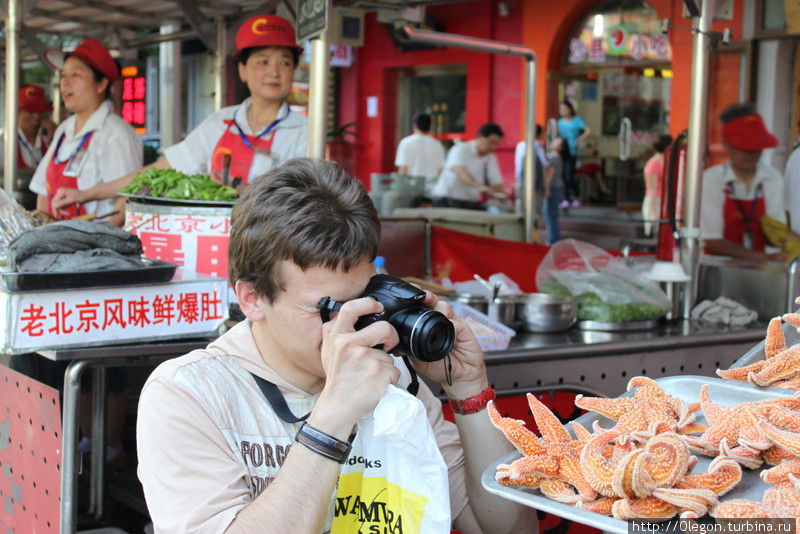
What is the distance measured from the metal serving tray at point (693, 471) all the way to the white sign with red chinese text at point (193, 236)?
169cm

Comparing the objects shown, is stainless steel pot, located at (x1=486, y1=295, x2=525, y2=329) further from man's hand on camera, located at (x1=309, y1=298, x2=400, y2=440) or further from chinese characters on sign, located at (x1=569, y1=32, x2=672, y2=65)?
chinese characters on sign, located at (x1=569, y1=32, x2=672, y2=65)

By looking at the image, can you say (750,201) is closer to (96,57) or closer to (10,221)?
(96,57)

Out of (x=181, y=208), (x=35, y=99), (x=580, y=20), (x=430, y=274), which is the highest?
(x=580, y=20)

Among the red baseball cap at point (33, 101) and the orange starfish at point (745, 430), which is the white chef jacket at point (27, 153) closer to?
the red baseball cap at point (33, 101)

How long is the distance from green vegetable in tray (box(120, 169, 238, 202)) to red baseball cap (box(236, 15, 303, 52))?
39.6 inches

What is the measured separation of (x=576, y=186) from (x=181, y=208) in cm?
1170

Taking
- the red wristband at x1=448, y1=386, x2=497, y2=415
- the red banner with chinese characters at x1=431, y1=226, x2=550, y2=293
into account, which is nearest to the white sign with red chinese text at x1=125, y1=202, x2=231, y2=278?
the red wristband at x1=448, y1=386, x2=497, y2=415

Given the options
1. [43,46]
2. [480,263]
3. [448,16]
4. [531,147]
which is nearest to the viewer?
[480,263]

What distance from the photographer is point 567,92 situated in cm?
1379

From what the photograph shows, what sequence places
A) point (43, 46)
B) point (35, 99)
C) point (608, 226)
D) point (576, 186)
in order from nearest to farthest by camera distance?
point (43, 46) → point (35, 99) → point (608, 226) → point (576, 186)

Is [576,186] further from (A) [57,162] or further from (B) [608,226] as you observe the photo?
(A) [57,162]

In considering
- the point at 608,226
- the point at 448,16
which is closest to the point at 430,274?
the point at 608,226

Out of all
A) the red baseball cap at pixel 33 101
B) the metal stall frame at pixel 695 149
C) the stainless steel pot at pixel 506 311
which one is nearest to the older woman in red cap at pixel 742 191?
the metal stall frame at pixel 695 149

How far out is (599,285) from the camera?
409 centimetres
